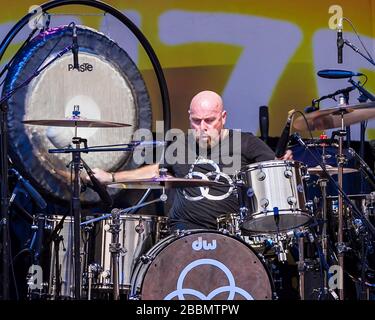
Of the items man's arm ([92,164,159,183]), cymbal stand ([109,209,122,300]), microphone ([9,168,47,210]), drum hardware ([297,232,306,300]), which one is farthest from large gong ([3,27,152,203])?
drum hardware ([297,232,306,300])

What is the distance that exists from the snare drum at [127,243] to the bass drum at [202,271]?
60cm

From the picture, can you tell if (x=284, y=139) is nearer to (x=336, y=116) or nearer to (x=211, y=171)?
(x=336, y=116)

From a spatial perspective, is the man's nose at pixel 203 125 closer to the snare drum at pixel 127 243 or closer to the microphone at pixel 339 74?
the snare drum at pixel 127 243

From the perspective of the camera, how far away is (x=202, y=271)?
4.89 m

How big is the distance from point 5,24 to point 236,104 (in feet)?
6.25

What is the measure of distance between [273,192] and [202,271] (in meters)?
0.64

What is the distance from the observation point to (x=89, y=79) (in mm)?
6402

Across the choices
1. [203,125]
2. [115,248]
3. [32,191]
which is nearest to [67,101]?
[32,191]

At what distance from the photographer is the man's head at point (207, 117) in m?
6.00

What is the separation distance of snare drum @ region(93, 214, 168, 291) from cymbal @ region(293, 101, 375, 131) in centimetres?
118

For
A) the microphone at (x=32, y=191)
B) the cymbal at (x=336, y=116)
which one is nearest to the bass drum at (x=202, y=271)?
the microphone at (x=32, y=191)

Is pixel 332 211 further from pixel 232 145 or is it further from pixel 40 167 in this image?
pixel 40 167

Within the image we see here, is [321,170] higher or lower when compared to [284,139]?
lower

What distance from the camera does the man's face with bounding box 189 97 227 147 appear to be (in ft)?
19.7
